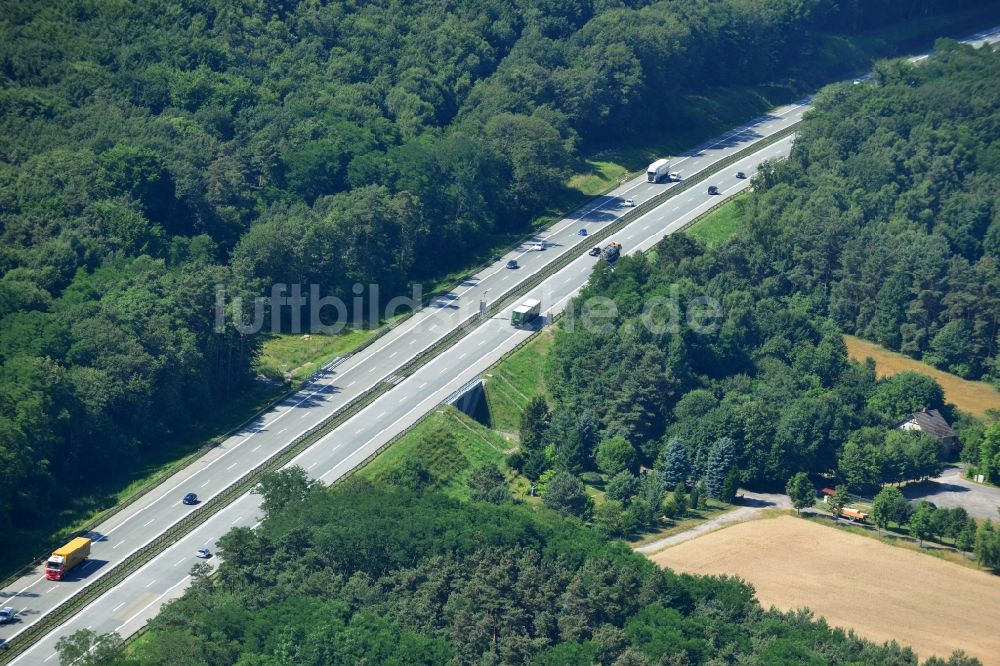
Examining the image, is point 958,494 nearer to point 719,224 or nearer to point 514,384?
point 514,384

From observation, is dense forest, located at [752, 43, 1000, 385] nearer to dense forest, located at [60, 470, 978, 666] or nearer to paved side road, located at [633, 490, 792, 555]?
paved side road, located at [633, 490, 792, 555]

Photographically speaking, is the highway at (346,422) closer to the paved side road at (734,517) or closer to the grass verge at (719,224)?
Result: the grass verge at (719,224)

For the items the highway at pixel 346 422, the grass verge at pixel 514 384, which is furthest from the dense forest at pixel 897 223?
the grass verge at pixel 514 384

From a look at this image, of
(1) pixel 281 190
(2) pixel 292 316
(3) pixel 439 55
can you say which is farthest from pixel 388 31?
(2) pixel 292 316

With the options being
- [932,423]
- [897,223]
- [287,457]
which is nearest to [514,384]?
[287,457]

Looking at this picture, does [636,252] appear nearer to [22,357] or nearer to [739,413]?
[739,413]

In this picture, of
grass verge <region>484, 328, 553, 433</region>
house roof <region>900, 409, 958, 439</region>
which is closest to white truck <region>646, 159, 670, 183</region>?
grass verge <region>484, 328, 553, 433</region>
